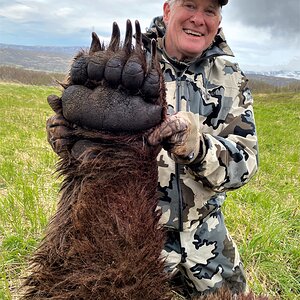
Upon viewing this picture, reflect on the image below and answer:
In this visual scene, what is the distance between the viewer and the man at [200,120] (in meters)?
3.14

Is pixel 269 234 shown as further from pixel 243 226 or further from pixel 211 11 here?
pixel 211 11

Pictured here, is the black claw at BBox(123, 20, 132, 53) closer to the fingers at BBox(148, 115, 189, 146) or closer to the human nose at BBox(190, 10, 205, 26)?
the fingers at BBox(148, 115, 189, 146)

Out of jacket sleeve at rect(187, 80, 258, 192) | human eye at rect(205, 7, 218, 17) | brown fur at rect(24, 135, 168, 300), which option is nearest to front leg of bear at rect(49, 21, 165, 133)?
brown fur at rect(24, 135, 168, 300)

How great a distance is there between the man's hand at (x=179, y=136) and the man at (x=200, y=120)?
2.27 feet

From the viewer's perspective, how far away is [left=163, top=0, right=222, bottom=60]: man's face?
3.16 metres

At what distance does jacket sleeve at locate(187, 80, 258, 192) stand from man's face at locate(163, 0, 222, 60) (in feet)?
1.60

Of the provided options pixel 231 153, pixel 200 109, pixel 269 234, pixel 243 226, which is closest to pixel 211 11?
pixel 200 109

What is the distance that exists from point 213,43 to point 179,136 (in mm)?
1600

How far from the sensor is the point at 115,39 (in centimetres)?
180

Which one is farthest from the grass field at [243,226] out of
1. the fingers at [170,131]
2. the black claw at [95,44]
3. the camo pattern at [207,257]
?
the black claw at [95,44]

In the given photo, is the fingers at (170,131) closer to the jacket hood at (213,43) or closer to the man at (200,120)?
the man at (200,120)

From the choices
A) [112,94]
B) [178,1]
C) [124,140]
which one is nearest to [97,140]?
[124,140]

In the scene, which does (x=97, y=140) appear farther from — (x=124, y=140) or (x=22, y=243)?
(x=22, y=243)

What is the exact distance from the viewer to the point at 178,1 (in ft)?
10.5
